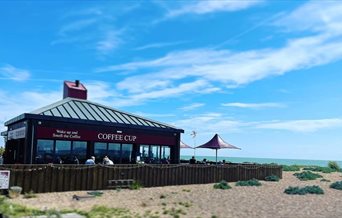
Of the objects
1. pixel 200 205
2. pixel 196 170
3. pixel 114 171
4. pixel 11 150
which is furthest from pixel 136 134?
pixel 200 205

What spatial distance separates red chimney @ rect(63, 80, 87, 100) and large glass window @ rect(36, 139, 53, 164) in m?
5.42

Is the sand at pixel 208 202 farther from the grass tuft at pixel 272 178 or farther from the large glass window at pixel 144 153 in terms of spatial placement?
the large glass window at pixel 144 153

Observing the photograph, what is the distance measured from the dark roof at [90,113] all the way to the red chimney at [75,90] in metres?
0.90

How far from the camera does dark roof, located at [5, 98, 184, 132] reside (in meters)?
22.6

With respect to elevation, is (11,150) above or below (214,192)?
above

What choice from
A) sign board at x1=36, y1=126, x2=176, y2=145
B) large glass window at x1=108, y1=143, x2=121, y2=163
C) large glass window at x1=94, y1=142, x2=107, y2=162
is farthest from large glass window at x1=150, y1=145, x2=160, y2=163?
large glass window at x1=94, y1=142, x2=107, y2=162

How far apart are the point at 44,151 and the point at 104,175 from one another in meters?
5.21

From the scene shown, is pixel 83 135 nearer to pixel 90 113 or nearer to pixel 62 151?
pixel 62 151

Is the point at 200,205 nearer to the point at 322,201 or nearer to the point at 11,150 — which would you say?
the point at 322,201

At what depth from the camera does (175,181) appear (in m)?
21.6

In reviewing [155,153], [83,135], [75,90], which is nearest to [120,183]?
[83,135]

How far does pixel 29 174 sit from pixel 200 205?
23.1ft

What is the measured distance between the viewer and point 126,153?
1012 inches

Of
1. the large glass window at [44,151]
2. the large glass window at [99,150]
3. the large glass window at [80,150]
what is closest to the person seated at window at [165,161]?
the large glass window at [99,150]
